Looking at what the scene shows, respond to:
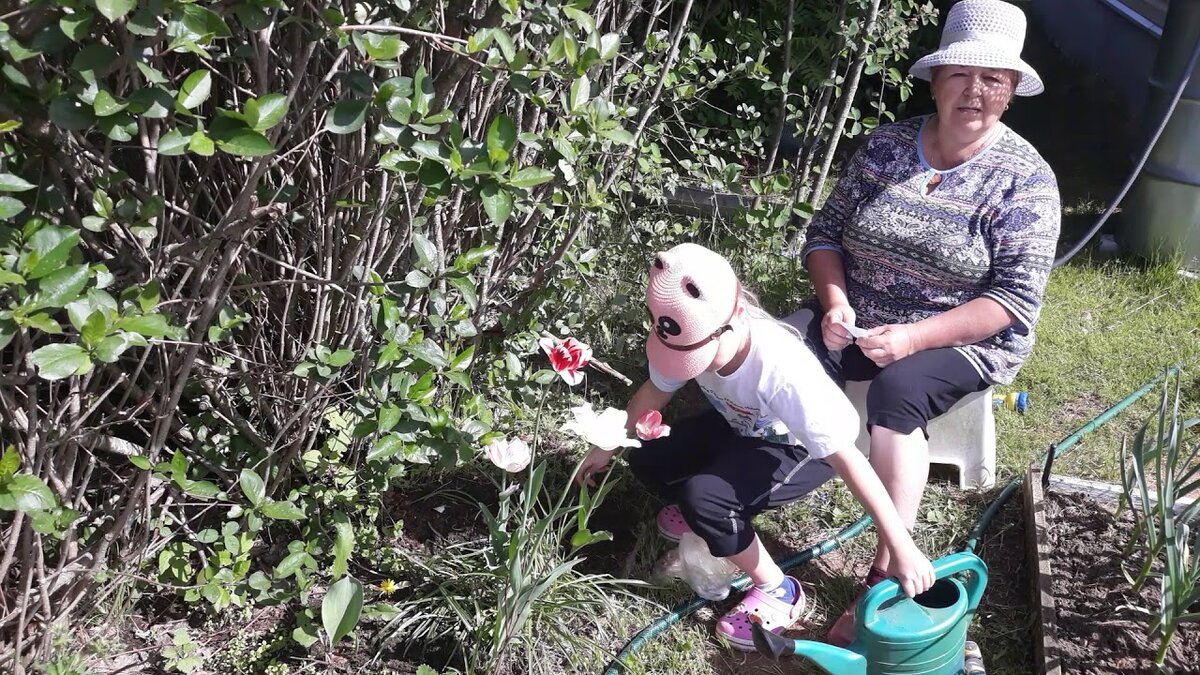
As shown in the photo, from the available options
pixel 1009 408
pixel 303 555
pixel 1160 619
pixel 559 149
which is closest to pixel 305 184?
pixel 559 149

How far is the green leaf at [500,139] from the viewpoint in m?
1.56

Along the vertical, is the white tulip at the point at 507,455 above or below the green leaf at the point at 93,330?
below

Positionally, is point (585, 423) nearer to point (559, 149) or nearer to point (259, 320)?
point (559, 149)

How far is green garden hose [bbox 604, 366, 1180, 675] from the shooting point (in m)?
2.22

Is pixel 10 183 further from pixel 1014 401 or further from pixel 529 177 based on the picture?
pixel 1014 401

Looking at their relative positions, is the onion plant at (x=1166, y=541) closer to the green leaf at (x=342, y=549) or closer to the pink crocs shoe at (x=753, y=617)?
the pink crocs shoe at (x=753, y=617)

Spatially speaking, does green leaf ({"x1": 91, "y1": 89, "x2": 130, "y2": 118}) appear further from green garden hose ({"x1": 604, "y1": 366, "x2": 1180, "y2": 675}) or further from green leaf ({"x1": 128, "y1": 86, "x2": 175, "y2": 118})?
green garden hose ({"x1": 604, "y1": 366, "x2": 1180, "y2": 675})

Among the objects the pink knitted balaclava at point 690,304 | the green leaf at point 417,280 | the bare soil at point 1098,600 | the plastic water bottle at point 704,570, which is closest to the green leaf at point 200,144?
the green leaf at point 417,280

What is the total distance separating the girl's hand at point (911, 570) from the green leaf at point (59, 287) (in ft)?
4.91

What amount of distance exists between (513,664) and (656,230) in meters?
1.60

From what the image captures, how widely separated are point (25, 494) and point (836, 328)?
1.74 m

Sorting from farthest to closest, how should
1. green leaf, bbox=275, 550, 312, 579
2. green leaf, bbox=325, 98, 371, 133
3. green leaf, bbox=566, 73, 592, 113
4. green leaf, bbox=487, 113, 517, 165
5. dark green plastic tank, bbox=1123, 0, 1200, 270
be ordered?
dark green plastic tank, bbox=1123, 0, 1200, 270
green leaf, bbox=275, 550, 312, 579
green leaf, bbox=566, 73, 592, 113
green leaf, bbox=487, 113, 517, 165
green leaf, bbox=325, 98, 371, 133

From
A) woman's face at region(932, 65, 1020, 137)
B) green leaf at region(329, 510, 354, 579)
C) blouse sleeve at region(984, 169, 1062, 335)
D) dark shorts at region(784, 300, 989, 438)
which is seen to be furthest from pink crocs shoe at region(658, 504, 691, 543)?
woman's face at region(932, 65, 1020, 137)

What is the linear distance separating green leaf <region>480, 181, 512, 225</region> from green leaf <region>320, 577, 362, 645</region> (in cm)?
78
